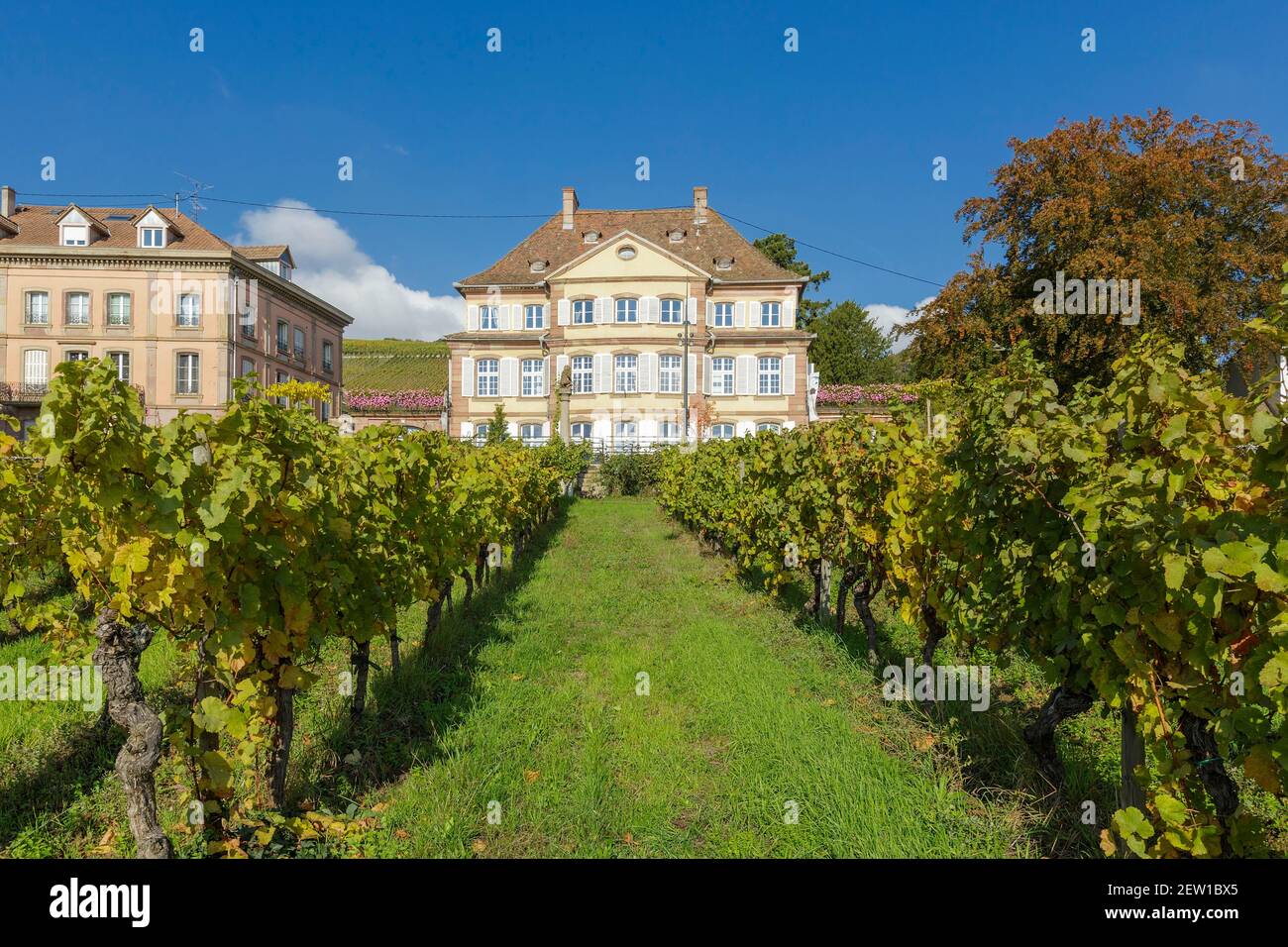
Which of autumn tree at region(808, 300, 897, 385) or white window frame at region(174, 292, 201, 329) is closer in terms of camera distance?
white window frame at region(174, 292, 201, 329)

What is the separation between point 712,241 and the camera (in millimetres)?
40625

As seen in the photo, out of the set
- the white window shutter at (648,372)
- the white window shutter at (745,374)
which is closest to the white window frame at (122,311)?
the white window shutter at (648,372)

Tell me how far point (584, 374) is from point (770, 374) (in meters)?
9.60

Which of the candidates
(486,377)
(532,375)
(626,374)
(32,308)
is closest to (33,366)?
(32,308)

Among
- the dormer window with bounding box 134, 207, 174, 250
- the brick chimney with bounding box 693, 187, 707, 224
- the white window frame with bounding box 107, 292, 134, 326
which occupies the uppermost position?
the brick chimney with bounding box 693, 187, 707, 224

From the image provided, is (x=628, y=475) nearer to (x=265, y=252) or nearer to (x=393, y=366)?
(x=265, y=252)

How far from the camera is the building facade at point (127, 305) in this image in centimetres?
3372

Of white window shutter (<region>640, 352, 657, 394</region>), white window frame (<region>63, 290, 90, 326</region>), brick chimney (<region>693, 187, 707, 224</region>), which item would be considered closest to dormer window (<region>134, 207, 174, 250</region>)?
white window frame (<region>63, 290, 90, 326</region>)

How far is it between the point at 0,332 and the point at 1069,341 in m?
44.3

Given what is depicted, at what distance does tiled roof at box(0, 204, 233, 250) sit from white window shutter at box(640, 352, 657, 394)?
20.5 metres

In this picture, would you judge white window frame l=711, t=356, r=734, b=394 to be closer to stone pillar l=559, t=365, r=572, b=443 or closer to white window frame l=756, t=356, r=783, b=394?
white window frame l=756, t=356, r=783, b=394

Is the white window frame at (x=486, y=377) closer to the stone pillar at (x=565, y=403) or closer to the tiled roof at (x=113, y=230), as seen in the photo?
the stone pillar at (x=565, y=403)

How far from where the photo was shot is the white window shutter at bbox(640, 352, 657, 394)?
3644cm

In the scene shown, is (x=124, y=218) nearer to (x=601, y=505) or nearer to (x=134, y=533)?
(x=601, y=505)
